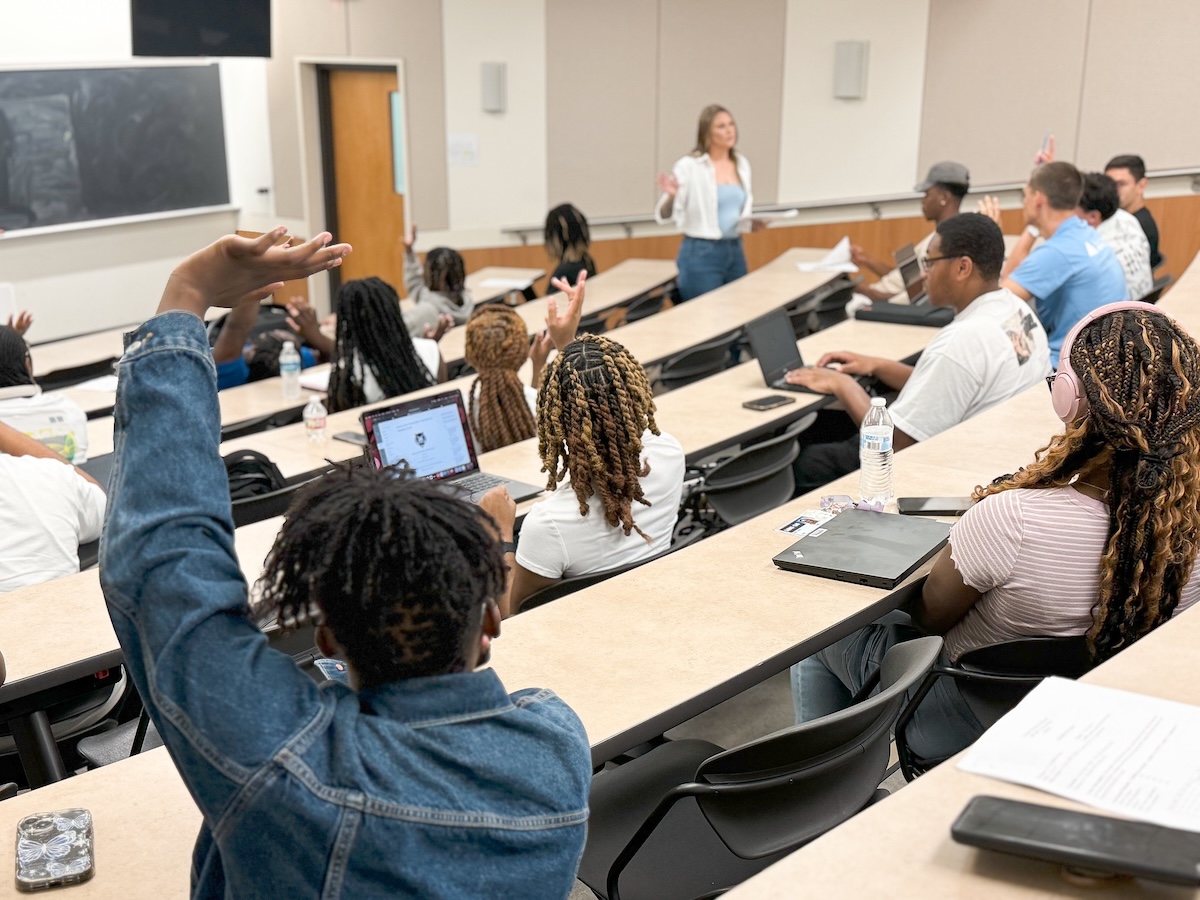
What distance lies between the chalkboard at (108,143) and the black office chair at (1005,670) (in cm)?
778

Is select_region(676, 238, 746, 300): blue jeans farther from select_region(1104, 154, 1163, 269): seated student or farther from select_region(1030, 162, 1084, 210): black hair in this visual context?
select_region(1030, 162, 1084, 210): black hair

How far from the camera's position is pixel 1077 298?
4.90 meters

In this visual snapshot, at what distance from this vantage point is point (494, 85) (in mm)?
9086

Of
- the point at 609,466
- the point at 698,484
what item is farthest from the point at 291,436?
the point at 609,466

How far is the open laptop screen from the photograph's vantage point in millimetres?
3402

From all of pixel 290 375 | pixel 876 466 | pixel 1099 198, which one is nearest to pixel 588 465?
pixel 876 466

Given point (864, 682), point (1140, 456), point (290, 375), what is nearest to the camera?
point (1140, 456)

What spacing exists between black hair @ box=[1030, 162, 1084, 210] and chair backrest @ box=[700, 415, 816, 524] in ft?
6.41

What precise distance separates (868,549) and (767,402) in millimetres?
1721

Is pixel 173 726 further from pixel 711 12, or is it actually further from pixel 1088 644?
pixel 711 12

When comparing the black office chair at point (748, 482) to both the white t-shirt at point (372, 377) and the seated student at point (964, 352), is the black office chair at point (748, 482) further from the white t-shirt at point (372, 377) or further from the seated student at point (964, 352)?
the white t-shirt at point (372, 377)

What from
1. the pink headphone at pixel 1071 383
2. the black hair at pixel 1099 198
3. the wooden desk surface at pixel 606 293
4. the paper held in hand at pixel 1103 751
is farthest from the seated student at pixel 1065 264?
the paper held in hand at pixel 1103 751

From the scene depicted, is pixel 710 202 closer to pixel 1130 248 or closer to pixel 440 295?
pixel 440 295

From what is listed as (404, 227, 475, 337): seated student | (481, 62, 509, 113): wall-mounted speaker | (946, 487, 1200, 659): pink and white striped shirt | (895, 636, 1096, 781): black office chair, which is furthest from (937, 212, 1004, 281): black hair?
(481, 62, 509, 113): wall-mounted speaker
